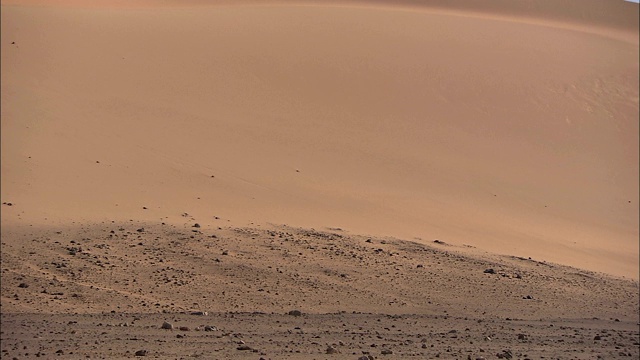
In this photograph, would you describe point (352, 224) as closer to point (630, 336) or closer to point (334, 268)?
point (334, 268)

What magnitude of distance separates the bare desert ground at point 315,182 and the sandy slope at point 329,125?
0.06 metres

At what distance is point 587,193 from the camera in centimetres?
1667

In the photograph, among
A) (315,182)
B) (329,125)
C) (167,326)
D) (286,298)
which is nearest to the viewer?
(167,326)

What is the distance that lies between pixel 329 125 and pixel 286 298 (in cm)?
840

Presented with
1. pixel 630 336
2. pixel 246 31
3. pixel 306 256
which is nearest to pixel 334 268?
pixel 306 256

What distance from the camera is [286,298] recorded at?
914cm

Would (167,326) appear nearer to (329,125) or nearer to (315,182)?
(315,182)

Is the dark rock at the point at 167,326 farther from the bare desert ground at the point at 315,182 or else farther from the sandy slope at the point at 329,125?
the sandy slope at the point at 329,125

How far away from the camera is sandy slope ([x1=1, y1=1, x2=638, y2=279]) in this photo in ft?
40.8

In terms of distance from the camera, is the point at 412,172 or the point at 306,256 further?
the point at 412,172

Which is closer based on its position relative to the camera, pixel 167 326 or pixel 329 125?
pixel 167 326

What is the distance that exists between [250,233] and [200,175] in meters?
2.45

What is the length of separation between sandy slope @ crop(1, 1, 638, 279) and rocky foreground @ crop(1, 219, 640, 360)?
84 cm

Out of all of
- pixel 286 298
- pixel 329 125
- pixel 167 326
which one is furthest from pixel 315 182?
pixel 167 326
